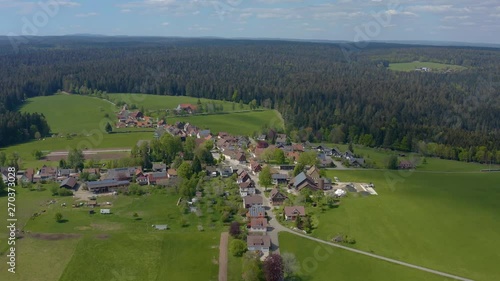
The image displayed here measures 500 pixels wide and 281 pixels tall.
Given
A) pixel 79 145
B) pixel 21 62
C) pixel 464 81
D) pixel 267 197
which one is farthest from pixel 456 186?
pixel 21 62

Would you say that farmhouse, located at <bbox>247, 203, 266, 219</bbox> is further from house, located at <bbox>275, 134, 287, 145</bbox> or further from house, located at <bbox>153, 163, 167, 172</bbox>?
house, located at <bbox>275, 134, 287, 145</bbox>

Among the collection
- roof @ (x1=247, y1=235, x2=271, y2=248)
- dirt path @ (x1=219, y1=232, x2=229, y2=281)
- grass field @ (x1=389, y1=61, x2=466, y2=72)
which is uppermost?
grass field @ (x1=389, y1=61, x2=466, y2=72)

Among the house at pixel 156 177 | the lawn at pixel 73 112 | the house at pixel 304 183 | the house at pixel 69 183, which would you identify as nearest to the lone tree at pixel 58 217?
the house at pixel 69 183

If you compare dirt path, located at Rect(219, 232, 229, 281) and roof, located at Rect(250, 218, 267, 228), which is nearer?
dirt path, located at Rect(219, 232, 229, 281)

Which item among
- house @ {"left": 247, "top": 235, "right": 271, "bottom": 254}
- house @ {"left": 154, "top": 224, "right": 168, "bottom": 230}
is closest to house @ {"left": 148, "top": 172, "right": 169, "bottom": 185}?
house @ {"left": 154, "top": 224, "right": 168, "bottom": 230}

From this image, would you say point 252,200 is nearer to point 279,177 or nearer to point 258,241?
point 279,177

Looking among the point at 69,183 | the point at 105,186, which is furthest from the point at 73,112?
the point at 105,186

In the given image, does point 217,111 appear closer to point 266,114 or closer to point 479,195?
point 266,114
